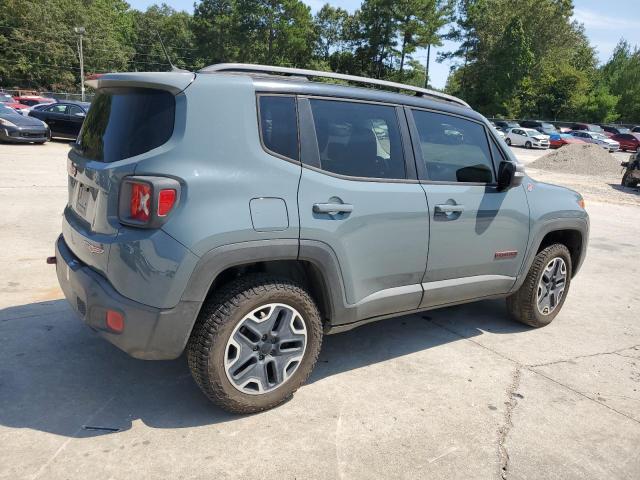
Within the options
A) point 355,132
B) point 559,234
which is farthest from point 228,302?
point 559,234

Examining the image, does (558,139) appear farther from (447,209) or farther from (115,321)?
(115,321)

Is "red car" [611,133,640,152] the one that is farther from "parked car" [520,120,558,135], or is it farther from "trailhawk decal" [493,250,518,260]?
"trailhawk decal" [493,250,518,260]

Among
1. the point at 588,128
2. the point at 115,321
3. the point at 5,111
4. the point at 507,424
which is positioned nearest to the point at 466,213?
the point at 507,424

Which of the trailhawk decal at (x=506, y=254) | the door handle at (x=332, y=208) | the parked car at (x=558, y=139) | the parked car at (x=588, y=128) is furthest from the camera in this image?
the parked car at (x=588, y=128)

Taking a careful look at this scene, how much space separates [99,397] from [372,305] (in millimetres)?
1739

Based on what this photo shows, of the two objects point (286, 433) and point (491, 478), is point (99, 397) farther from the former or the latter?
point (491, 478)

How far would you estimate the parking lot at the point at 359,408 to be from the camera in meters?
2.70

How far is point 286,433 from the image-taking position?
2941mm

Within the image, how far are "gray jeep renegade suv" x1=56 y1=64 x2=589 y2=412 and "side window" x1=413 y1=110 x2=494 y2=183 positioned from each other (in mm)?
17

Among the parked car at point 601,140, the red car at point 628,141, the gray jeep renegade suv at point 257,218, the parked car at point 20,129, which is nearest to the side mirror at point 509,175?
the gray jeep renegade suv at point 257,218

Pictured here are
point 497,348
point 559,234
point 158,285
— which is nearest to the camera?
point 158,285

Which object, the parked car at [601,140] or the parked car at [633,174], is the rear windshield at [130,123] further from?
the parked car at [601,140]

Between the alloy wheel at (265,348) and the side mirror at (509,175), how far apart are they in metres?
1.96

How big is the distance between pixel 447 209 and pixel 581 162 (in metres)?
22.4
